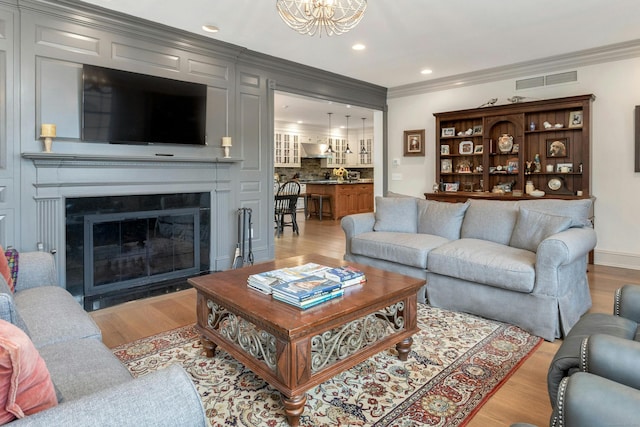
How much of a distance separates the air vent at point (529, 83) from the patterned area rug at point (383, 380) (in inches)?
151

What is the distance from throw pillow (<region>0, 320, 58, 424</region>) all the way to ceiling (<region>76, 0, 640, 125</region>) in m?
3.31

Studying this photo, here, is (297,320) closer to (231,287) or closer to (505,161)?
(231,287)

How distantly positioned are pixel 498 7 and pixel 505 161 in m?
2.66

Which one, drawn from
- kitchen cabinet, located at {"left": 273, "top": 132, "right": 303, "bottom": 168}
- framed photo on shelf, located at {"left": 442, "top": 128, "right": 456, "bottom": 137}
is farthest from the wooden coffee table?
kitchen cabinet, located at {"left": 273, "top": 132, "right": 303, "bottom": 168}

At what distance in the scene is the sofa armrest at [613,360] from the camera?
1.11 m

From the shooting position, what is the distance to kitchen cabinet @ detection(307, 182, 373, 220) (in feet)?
30.1

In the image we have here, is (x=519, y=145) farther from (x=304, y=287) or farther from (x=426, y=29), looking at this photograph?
(x=304, y=287)

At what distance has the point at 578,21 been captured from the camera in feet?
12.5

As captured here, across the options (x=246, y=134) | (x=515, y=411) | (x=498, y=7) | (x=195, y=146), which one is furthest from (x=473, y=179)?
(x=515, y=411)

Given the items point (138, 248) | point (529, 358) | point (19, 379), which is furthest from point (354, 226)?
point (19, 379)

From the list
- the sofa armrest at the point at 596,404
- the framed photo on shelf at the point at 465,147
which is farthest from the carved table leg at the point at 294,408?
the framed photo on shelf at the point at 465,147

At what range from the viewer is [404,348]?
7.43 feet

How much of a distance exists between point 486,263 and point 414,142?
4018mm

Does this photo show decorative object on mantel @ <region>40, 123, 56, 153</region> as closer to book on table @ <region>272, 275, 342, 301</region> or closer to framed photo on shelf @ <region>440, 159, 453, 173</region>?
book on table @ <region>272, 275, 342, 301</region>
